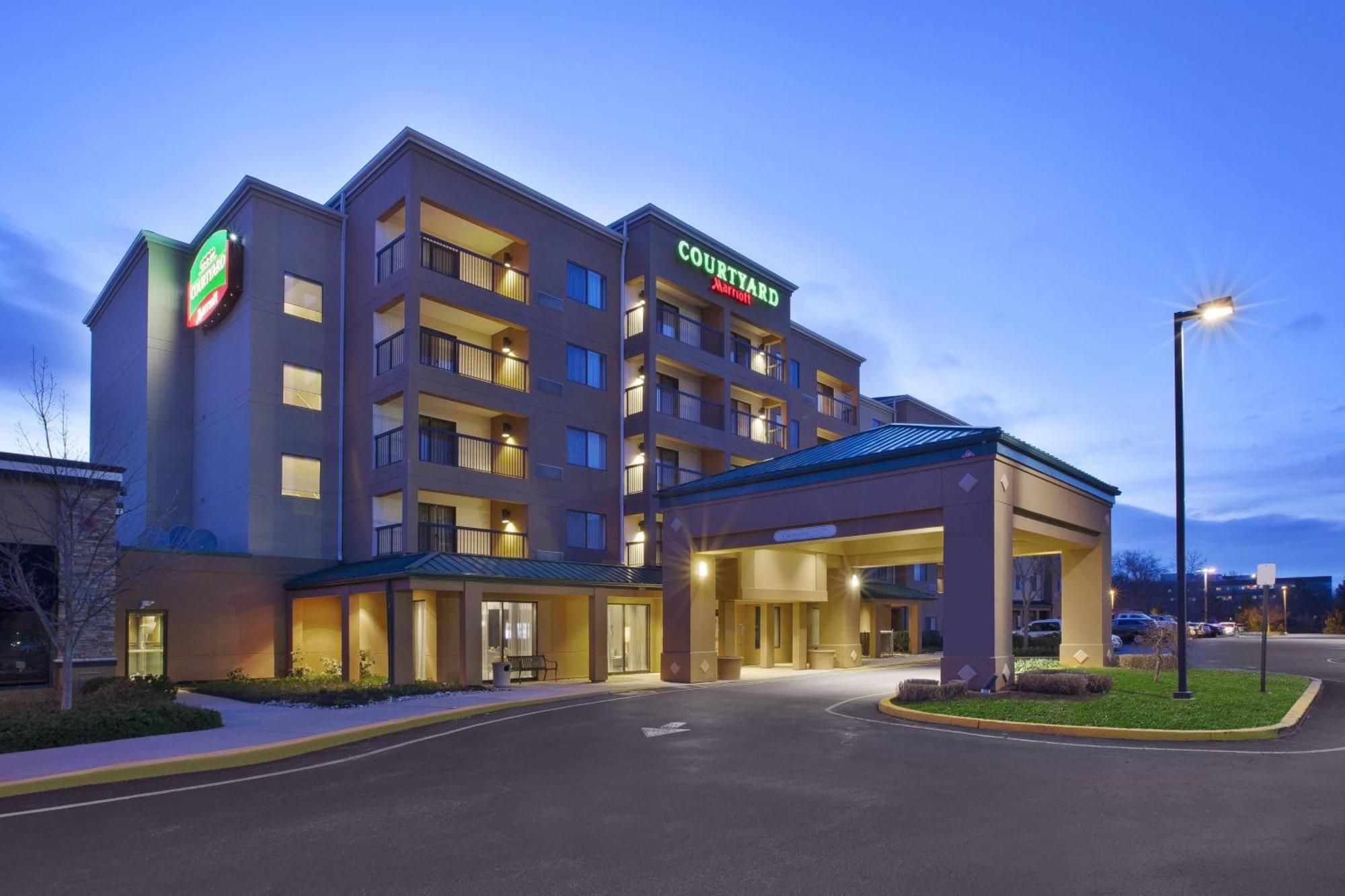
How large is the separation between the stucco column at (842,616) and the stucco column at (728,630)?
11.4 ft

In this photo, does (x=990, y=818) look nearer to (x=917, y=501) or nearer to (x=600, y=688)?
(x=917, y=501)

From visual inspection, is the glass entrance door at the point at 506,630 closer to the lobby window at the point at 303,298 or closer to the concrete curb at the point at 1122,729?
the lobby window at the point at 303,298

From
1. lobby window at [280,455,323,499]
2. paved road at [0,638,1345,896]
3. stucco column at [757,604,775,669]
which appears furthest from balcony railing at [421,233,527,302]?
paved road at [0,638,1345,896]

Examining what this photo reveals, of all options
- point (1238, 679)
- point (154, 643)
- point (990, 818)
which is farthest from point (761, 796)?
point (154, 643)

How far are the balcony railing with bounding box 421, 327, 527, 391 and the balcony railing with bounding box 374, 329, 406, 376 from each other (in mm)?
750

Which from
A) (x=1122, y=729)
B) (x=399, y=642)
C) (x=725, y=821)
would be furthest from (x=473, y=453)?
(x=725, y=821)

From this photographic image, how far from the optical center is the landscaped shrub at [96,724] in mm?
13648

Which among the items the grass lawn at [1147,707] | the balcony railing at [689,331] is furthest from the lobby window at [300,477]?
the grass lawn at [1147,707]

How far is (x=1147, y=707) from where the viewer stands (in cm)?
1529

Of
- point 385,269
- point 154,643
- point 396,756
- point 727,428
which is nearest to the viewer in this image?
point 396,756

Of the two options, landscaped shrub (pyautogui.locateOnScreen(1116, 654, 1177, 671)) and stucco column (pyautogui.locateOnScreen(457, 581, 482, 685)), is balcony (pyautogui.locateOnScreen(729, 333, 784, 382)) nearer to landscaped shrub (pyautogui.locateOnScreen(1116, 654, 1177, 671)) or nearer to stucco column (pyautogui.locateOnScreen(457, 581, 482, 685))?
stucco column (pyautogui.locateOnScreen(457, 581, 482, 685))

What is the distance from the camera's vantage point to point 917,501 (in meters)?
20.6

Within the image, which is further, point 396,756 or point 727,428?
point 727,428

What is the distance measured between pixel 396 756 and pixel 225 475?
65.7 feet
